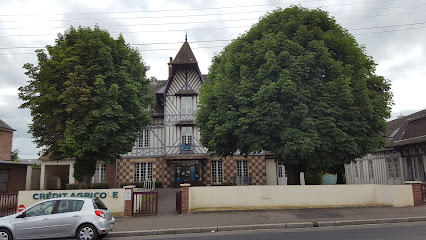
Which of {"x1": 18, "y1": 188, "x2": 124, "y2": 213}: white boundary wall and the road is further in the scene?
{"x1": 18, "y1": 188, "x2": 124, "y2": 213}: white boundary wall

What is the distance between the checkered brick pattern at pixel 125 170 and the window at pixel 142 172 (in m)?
0.46

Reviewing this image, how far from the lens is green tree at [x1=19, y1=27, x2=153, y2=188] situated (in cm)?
1474

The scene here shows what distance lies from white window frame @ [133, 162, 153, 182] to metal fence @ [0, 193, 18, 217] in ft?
43.9

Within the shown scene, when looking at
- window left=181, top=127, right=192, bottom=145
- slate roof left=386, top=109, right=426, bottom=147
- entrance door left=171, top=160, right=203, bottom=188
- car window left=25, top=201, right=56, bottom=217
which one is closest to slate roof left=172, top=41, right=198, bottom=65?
window left=181, top=127, right=192, bottom=145

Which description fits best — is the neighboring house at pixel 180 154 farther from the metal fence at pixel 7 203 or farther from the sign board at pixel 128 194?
the metal fence at pixel 7 203

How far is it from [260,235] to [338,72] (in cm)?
903

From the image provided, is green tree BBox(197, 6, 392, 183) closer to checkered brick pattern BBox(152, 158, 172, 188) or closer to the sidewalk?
the sidewalk

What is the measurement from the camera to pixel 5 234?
838cm

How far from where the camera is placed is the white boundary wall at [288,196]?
1338cm

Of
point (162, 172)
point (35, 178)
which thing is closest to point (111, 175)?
point (162, 172)

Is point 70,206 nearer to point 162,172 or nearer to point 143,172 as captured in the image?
point 162,172

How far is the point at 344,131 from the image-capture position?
14203mm

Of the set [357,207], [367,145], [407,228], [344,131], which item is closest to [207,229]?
[407,228]

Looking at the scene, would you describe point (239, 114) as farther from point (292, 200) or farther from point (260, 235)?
point (260, 235)
